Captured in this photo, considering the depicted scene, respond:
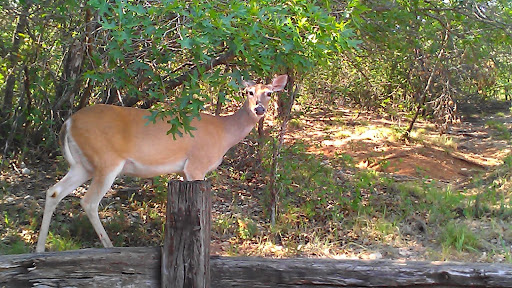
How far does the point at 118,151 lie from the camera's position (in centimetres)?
505

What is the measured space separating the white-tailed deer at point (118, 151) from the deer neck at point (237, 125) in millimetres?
135

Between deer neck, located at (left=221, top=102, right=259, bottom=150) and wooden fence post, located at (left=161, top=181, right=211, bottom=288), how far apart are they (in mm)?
2580

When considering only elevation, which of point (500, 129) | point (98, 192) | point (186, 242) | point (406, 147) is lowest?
point (186, 242)

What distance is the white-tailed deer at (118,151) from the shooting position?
195 inches

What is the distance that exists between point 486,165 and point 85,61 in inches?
288

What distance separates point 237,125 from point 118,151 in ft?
4.51

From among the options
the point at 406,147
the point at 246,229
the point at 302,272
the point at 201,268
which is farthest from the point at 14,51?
the point at 406,147

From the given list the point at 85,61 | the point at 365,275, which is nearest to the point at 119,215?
the point at 85,61

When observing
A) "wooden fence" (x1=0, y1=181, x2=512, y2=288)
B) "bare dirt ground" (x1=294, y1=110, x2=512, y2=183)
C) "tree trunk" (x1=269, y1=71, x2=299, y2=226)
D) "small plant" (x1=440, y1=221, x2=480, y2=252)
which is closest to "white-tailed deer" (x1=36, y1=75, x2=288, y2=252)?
"tree trunk" (x1=269, y1=71, x2=299, y2=226)

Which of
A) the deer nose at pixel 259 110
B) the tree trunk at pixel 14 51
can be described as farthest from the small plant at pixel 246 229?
the tree trunk at pixel 14 51

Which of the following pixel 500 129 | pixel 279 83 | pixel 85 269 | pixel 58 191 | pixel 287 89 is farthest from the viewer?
pixel 500 129

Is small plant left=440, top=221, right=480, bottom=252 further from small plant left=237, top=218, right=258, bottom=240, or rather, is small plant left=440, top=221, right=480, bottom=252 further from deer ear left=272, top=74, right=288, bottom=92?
deer ear left=272, top=74, right=288, bottom=92

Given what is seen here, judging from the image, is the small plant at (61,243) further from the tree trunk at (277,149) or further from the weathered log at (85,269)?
the tree trunk at (277,149)

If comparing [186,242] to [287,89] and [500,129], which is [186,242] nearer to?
[287,89]
